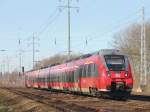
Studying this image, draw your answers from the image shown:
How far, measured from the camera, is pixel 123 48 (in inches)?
3233

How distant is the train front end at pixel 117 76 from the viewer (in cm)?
3147

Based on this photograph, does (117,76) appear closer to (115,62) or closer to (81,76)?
(115,62)

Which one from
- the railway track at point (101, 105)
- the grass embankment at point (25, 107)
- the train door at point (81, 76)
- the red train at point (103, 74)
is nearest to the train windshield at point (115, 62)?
the red train at point (103, 74)

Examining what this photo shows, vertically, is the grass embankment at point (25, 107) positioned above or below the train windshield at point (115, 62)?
below

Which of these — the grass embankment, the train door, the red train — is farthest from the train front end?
the train door

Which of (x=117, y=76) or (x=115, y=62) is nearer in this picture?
(x=117, y=76)

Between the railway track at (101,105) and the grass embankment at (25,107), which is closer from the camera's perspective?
the railway track at (101,105)

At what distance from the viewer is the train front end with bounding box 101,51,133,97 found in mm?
31469

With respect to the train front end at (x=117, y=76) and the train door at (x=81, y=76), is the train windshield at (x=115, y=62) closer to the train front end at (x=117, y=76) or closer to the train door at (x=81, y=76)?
the train front end at (x=117, y=76)

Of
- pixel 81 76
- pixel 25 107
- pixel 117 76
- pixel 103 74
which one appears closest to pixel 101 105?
pixel 25 107

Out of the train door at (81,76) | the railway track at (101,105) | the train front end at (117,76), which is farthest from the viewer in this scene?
the train door at (81,76)

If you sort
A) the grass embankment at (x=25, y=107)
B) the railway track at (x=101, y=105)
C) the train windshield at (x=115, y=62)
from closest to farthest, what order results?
the railway track at (x=101, y=105)
the grass embankment at (x=25, y=107)
the train windshield at (x=115, y=62)

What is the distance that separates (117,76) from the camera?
1245 inches

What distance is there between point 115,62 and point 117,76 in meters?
1.07
